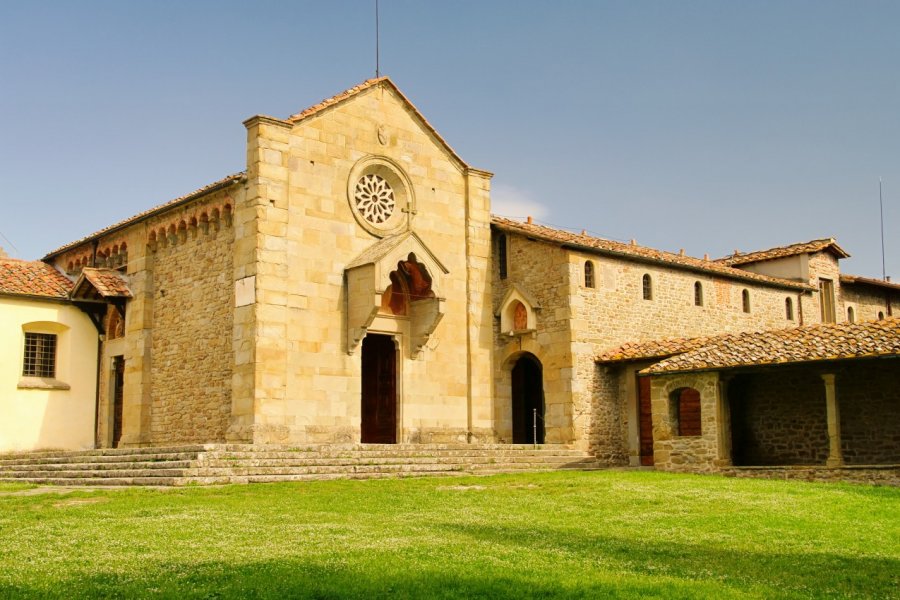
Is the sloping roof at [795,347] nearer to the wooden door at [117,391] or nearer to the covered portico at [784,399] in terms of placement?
the covered portico at [784,399]

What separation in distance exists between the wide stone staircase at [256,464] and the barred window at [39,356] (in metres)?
4.66

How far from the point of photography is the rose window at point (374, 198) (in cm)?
2906

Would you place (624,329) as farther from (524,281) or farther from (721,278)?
(721,278)

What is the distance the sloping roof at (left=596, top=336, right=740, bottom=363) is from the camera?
29.4 meters

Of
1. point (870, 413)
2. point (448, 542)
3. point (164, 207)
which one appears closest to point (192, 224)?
point (164, 207)

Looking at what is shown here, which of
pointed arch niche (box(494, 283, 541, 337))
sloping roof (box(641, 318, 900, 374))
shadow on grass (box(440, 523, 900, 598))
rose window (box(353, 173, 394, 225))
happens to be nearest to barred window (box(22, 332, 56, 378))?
rose window (box(353, 173, 394, 225))

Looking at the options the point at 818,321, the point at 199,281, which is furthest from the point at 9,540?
the point at 818,321

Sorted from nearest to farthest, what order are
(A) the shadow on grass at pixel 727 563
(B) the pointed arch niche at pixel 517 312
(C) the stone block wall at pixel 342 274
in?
(A) the shadow on grass at pixel 727 563, (C) the stone block wall at pixel 342 274, (B) the pointed arch niche at pixel 517 312

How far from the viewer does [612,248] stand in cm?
3272

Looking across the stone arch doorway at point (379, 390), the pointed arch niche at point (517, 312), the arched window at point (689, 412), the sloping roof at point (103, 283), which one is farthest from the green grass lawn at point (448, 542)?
the pointed arch niche at point (517, 312)

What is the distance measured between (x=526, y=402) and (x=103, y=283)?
14204mm

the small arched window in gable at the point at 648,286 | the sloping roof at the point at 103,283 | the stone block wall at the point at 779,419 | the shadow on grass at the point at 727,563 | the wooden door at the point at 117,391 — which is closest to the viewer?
the shadow on grass at the point at 727,563

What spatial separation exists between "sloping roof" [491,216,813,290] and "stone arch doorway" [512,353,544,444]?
4.20m

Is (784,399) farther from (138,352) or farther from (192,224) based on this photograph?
(138,352)
